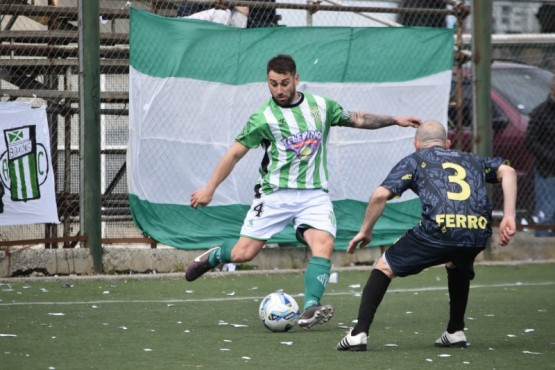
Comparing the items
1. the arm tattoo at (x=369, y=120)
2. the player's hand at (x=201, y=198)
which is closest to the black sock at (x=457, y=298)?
the arm tattoo at (x=369, y=120)

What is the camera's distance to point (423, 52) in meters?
13.2

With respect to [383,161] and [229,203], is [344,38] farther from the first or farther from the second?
[229,203]

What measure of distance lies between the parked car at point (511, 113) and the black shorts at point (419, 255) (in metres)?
6.68

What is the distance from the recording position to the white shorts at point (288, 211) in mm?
8477

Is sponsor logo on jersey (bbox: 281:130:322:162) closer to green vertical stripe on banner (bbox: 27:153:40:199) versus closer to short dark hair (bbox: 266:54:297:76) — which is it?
short dark hair (bbox: 266:54:297:76)

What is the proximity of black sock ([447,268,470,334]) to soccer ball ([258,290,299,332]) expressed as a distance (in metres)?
1.17

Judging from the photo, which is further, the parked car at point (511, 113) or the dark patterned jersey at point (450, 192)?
the parked car at point (511, 113)

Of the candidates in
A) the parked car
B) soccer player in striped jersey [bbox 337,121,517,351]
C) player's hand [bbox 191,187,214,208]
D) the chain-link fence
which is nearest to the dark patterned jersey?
soccer player in striped jersey [bbox 337,121,517,351]

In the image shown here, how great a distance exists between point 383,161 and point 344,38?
1.38m

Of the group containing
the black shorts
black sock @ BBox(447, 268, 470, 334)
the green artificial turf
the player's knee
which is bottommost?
the green artificial turf

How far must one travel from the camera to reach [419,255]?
698 cm

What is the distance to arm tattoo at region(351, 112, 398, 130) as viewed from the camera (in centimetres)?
865

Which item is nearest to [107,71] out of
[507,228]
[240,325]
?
[240,325]

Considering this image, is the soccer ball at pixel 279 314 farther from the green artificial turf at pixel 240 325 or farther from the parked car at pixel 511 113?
the parked car at pixel 511 113
